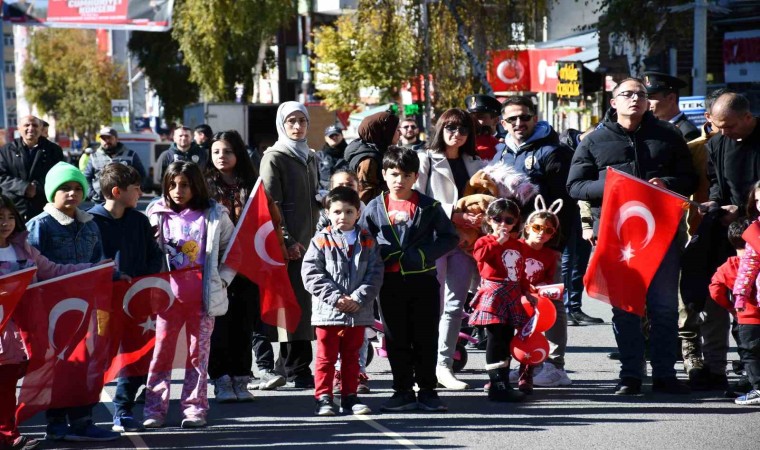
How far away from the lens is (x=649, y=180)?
350 inches

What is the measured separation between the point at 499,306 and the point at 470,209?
777 mm

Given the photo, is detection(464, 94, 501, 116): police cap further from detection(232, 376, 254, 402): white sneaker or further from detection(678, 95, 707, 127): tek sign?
detection(678, 95, 707, 127): tek sign

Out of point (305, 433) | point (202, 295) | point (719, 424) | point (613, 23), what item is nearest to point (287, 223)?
point (202, 295)

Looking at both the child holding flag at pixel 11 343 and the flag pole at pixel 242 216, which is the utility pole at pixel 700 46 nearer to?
the flag pole at pixel 242 216

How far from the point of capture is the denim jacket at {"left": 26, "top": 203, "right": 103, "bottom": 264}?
784 cm

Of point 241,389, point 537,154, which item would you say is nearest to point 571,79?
point 537,154

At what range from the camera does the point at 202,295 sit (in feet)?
27.3

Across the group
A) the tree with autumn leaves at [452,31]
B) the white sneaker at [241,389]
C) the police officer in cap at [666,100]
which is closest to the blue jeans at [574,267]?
the police officer in cap at [666,100]

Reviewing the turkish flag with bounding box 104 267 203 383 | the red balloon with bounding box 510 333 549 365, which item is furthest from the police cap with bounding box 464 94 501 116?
the turkish flag with bounding box 104 267 203 383

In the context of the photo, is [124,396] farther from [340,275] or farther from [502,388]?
[502,388]

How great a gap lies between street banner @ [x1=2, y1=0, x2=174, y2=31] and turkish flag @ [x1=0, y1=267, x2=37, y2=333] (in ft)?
104

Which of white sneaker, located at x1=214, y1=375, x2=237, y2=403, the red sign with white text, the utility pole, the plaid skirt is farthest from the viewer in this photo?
the red sign with white text

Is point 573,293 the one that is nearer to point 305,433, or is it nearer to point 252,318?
point 252,318

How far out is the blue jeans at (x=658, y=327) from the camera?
29.3 feet
